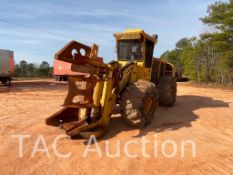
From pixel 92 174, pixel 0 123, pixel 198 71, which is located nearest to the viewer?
pixel 92 174

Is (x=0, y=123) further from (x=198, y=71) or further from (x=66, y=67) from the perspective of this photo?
(x=198, y=71)

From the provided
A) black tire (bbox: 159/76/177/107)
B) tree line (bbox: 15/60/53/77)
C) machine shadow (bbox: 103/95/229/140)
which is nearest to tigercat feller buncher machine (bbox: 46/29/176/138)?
machine shadow (bbox: 103/95/229/140)

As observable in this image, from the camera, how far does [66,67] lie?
3362 cm

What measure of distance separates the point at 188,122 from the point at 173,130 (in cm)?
114

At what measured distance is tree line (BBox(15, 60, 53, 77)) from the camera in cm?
4825

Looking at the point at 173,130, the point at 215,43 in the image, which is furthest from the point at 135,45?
the point at 215,43

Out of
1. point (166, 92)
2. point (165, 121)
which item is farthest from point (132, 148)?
point (166, 92)

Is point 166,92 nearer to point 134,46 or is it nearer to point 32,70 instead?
point 134,46

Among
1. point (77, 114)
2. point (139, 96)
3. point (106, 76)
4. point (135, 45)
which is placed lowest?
point (77, 114)

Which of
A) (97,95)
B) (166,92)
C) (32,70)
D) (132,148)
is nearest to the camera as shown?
(132,148)

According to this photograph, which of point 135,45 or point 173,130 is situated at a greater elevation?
point 135,45

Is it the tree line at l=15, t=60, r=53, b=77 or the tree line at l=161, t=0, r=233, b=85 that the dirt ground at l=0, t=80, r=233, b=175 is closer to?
the tree line at l=161, t=0, r=233, b=85

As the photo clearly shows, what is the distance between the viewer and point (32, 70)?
51.1m

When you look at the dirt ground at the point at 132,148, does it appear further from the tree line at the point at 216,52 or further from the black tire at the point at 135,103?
the tree line at the point at 216,52
